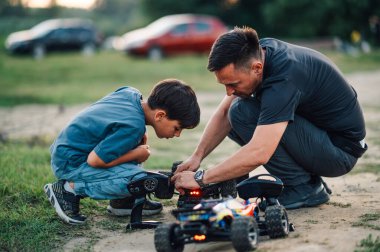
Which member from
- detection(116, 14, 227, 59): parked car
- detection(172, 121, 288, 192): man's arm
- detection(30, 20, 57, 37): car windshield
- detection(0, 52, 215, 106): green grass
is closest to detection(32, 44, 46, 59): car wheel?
detection(30, 20, 57, 37): car windshield

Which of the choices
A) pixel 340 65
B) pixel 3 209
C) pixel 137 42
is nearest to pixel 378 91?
pixel 340 65

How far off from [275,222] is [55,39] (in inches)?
1037

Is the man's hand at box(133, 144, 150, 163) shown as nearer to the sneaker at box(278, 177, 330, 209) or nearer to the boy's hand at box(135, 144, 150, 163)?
the boy's hand at box(135, 144, 150, 163)

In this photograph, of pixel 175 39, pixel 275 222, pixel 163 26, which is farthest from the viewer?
pixel 163 26

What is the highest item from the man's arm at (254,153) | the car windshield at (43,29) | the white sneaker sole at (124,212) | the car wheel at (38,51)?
the man's arm at (254,153)

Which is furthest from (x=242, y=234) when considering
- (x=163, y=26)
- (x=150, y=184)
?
(x=163, y=26)

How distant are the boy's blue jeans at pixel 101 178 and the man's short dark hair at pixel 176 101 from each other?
1.66 ft

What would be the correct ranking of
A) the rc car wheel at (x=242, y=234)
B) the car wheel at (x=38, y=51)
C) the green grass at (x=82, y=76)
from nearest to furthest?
1. the rc car wheel at (x=242, y=234)
2. the green grass at (x=82, y=76)
3. the car wheel at (x=38, y=51)

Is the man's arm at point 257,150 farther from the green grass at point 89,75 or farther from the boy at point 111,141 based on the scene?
the green grass at point 89,75

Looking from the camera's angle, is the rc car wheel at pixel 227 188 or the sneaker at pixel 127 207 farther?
the sneaker at pixel 127 207

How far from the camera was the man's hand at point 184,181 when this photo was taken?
186 inches

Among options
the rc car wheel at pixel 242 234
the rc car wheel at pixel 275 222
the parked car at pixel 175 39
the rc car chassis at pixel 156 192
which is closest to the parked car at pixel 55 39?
the parked car at pixel 175 39

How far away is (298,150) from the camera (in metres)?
5.06

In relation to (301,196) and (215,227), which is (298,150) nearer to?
(301,196)
